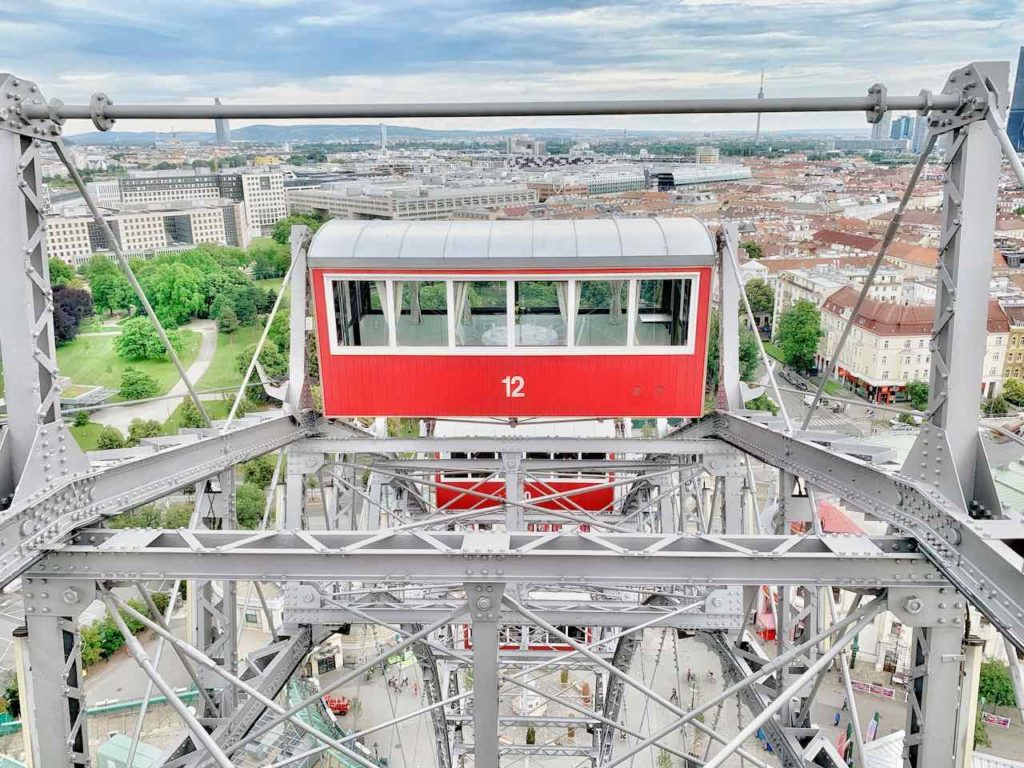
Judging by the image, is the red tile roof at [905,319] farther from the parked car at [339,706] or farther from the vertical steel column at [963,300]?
the vertical steel column at [963,300]

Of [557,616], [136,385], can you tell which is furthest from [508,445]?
[136,385]

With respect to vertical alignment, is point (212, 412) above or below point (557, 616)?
below

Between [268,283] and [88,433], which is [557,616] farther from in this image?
[268,283]

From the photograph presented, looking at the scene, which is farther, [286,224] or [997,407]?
[286,224]

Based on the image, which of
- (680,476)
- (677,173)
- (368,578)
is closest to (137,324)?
(680,476)

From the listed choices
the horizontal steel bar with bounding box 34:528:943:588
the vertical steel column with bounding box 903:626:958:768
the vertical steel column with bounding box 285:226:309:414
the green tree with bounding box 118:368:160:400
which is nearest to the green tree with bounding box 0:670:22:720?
the vertical steel column with bounding box 285:226:309:414

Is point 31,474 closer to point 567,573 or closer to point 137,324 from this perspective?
point 567,573

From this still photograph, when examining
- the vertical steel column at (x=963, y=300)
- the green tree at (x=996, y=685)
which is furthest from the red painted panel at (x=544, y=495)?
the green tree at (x=996, y=685)
